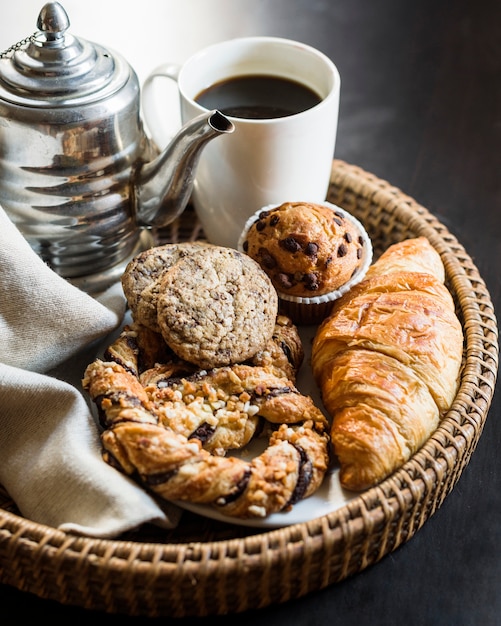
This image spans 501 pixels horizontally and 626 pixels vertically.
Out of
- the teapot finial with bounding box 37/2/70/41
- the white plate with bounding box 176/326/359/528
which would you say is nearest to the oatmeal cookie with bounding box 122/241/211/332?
the white plate with bounding box 176/326/359/528

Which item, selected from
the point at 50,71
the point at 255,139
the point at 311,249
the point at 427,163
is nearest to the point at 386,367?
the point at 311,249

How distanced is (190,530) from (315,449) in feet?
0.90

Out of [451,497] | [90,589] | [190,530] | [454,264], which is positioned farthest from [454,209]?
[90,589]

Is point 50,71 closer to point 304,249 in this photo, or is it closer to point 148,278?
point 148,278

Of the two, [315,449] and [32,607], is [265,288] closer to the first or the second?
[315,449]

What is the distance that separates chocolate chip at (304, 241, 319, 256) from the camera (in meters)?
1.62

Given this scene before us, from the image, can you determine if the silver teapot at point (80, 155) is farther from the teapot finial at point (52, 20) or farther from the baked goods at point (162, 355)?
the baked goods at point (162, 355)

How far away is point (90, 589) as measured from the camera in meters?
1.25

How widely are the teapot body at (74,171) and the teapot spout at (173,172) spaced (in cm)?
4

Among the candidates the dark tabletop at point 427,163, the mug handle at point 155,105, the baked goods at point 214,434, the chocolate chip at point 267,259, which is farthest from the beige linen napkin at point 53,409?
the mug handle at point 155,105

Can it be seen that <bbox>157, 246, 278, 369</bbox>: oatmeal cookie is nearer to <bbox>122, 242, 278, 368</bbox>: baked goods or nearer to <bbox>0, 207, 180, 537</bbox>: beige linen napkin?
<bbox>122, 242, 278, 368</bbox>: baked goods

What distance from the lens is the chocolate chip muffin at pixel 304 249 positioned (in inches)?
64.4

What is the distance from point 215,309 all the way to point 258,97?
646mm

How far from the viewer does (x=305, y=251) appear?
1629 millimetres
